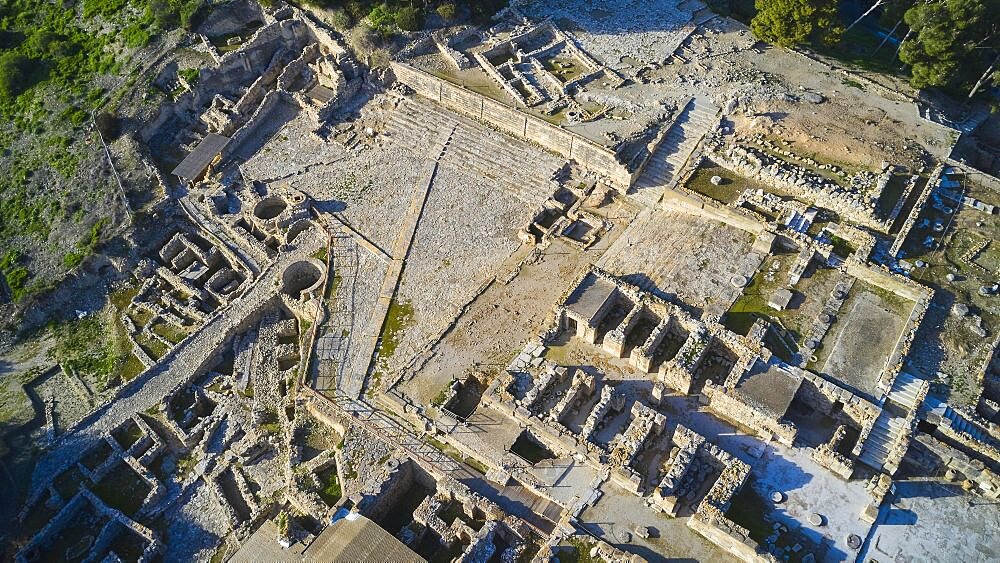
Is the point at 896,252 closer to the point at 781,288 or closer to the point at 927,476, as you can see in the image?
the point at 781,288

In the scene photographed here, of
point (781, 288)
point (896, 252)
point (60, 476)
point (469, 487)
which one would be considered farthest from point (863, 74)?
point (60, 476)

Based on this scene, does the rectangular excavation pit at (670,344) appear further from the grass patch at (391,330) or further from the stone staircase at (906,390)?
the grass patch at (391,330)

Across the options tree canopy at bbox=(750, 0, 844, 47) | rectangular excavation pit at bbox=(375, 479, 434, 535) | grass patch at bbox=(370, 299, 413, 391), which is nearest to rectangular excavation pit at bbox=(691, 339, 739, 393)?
rectangular excavation pit at bbox=(375, 479, 434, 535)

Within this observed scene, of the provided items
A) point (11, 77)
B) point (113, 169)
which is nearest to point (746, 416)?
point (113, 169)

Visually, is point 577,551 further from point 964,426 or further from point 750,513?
point 964,426

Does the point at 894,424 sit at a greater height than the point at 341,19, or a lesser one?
lesser

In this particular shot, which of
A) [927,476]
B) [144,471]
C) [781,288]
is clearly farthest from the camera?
[781,288]

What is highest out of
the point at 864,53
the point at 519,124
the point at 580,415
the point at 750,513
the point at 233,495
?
the point at 864,53

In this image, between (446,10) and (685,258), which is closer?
(685,258)
